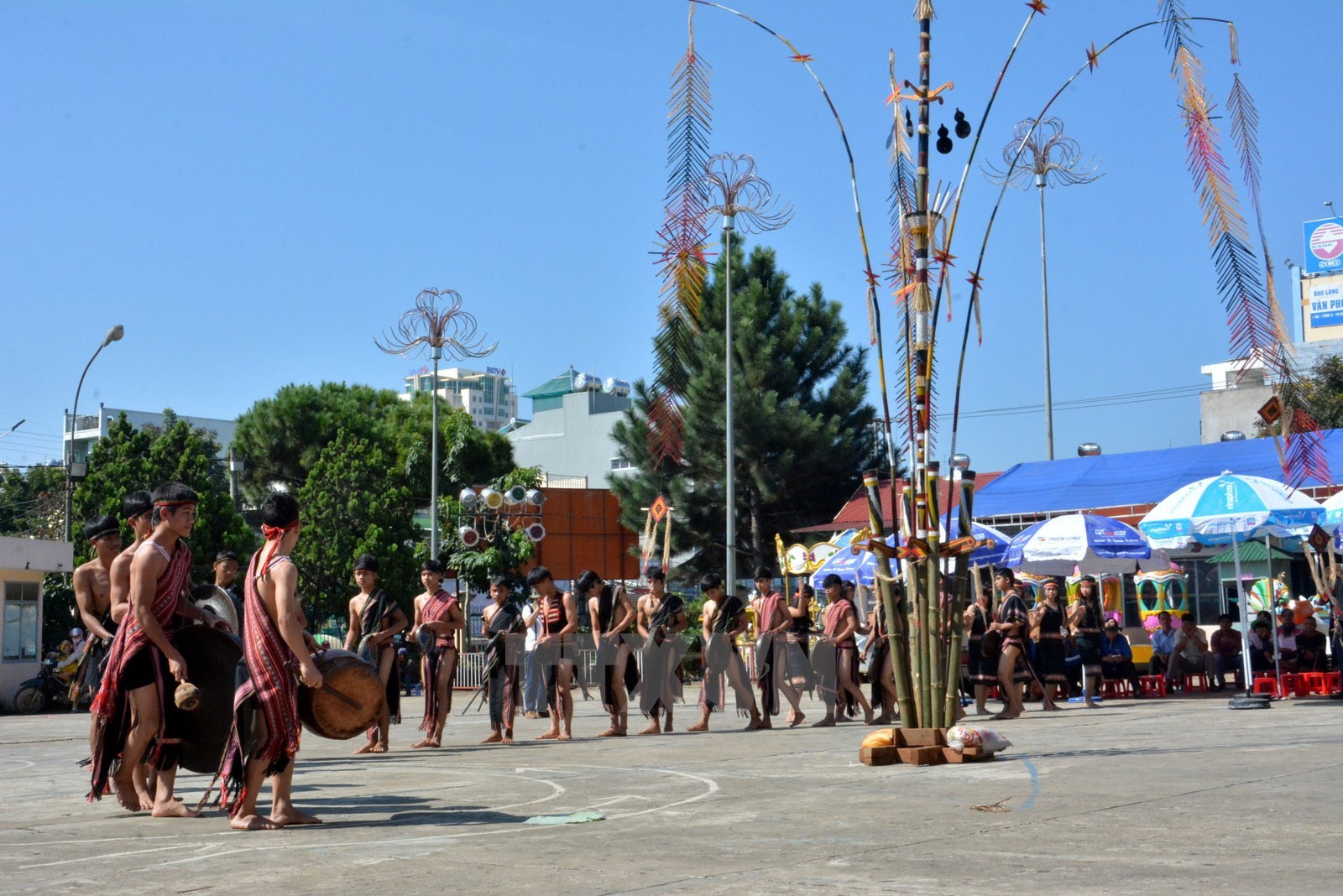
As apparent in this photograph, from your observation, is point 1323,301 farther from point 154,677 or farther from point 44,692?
point 154,677

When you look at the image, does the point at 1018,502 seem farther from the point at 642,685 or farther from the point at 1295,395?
the point at 1295,395

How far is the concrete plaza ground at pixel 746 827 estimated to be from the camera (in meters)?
5.73

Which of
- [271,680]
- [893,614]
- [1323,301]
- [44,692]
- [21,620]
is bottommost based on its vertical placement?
[44,692]

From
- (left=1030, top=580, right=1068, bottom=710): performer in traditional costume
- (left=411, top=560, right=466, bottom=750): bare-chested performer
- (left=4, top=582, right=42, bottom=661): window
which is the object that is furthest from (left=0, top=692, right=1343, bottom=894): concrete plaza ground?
(left=4, top=582, right=42, bottom=661): window

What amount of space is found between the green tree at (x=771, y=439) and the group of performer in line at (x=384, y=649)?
21.0m

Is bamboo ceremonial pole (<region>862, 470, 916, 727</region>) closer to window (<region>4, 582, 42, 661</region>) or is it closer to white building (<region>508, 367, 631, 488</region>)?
window (<region>4, 582, 42, 661</region>)

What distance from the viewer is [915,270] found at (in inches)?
431

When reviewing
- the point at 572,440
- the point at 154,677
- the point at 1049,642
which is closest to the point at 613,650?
the point at 1049,642

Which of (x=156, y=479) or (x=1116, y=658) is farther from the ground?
(x=156, y=479)

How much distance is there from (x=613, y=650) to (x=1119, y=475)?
796 inches

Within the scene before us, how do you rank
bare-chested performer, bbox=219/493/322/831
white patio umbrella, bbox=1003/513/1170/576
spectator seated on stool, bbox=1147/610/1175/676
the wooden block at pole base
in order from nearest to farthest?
bare-chested performer, bbox=219/493/322/831
the wooden block at pole base
white patio umbrella, bbox=1003/513/1170/576
spectator seated on stool, bbox=1147/610/1175/676

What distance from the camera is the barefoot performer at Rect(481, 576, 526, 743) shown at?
1485 centimetres

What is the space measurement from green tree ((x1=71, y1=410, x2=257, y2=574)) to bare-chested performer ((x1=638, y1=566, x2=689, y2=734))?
25.8 metres

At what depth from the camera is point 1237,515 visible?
1706 cm
